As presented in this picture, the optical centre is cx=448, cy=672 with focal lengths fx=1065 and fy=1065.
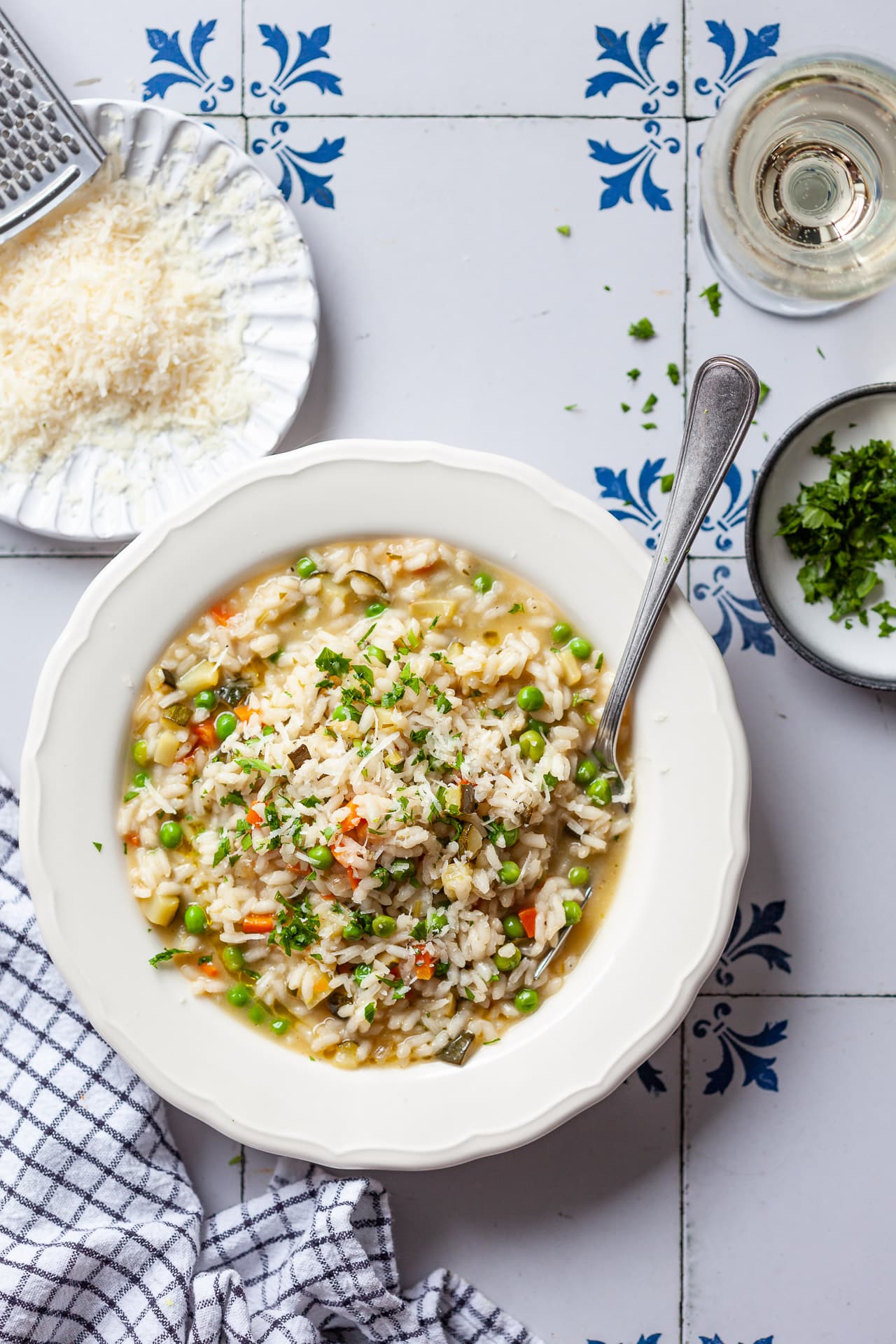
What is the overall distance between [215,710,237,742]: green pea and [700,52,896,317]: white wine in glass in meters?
2.09

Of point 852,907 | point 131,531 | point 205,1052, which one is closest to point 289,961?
point 205,1052

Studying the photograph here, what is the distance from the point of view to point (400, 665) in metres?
2.78

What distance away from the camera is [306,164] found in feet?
11.1

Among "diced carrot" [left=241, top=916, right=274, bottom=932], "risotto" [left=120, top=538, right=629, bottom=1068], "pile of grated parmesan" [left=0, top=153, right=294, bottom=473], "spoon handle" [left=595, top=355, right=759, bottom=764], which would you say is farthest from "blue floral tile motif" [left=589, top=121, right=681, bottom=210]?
"diced carrot" [left=241, top=916, right=274, bottom=932]

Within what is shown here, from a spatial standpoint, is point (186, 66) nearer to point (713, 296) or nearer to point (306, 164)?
point (306, 164)

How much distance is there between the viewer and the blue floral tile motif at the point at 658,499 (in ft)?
11.1

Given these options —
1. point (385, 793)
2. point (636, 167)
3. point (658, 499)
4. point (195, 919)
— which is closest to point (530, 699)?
point (385, 793)

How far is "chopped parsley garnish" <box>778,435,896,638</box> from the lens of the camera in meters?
3.21

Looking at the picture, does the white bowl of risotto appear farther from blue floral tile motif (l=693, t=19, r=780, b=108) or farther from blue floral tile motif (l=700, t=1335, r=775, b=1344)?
blue floral tile motif (l=693, t=19, r=780, b=108)

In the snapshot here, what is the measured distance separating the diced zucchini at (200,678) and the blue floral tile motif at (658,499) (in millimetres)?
1363

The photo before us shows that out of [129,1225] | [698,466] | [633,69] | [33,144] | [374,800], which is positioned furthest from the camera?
[633,69]

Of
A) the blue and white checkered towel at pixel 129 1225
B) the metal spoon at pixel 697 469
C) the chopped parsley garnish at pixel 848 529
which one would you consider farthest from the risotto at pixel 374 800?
the chopped parsley garnish at pixel 848 529

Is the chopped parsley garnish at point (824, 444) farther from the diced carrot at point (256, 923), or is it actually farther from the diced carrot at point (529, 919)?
the diced carrot at point (256, 923)

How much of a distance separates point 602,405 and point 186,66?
1.69m
